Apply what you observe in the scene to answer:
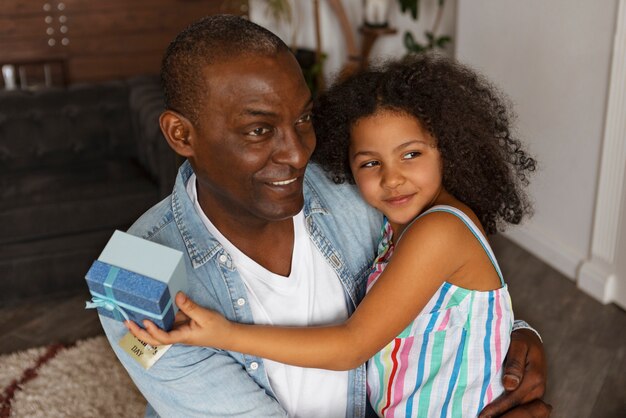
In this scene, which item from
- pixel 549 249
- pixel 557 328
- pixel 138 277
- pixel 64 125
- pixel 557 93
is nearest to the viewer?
pixel 138 277

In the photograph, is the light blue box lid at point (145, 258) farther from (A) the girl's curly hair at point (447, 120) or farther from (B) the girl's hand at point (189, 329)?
(A) the girl's curly hair at point (447, 120)

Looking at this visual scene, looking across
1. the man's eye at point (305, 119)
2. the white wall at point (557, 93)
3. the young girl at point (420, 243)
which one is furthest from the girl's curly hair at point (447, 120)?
the white wall at point (557, 93)

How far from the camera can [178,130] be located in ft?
4.01

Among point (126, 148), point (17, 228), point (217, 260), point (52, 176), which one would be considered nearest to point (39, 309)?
point (17, 228)

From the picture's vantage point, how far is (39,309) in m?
3.37

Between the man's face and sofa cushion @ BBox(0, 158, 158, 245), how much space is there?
91.6 inches

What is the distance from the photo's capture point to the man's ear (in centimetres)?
121

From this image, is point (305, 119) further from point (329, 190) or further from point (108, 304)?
point (108, 304)

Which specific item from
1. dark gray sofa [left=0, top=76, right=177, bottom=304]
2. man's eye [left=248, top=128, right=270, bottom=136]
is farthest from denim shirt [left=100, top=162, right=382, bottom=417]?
dark gray sofa [left=0, top=76, right=177, bottom=304]

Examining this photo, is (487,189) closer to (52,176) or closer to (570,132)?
(570,132)

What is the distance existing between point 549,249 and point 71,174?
7.95 feet

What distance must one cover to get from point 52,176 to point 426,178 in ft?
8.82

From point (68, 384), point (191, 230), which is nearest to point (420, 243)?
point (191, 230)

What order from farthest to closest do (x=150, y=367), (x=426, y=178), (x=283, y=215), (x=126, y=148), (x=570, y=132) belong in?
(x=126, y=148)
(x=570, y=132)
(x=426, y=178)
(x=283, y=215)
(x=150, y=367)
